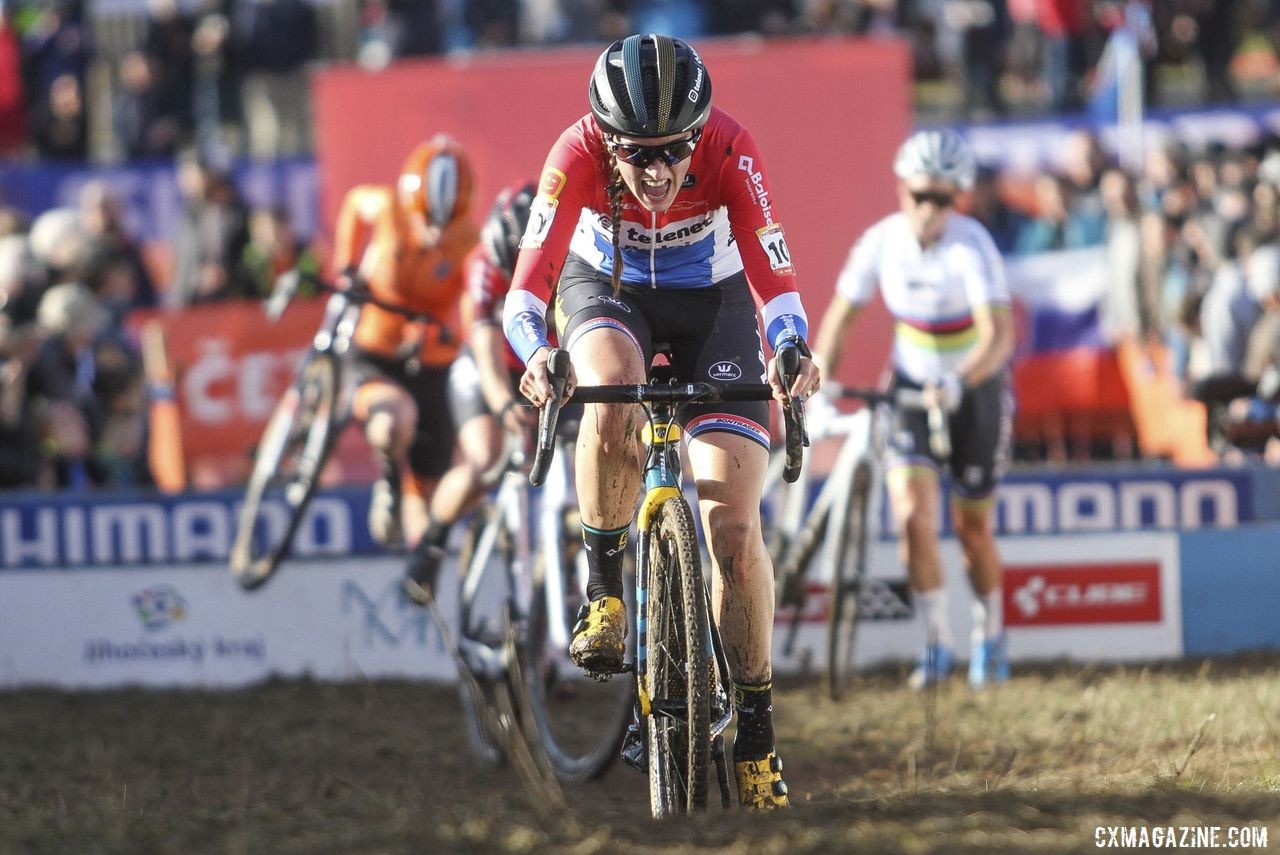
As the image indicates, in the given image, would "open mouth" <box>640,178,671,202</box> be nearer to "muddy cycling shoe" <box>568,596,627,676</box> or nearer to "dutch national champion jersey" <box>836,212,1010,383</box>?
"muddy cycling shoe" <box>568,596,627,676</box>

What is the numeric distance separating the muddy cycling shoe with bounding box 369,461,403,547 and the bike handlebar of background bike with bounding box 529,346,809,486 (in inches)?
177

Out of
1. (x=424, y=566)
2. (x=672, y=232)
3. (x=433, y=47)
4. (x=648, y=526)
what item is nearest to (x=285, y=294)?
(x=424, y=566)

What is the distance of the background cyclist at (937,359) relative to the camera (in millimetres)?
9086

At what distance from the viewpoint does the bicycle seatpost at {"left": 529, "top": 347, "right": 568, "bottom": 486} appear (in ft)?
17.2

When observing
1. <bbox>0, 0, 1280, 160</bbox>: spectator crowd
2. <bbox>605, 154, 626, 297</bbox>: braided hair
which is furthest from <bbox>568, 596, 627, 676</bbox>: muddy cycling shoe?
<bbox>0, 0, 1280, 160</bbox>: spectator crowd

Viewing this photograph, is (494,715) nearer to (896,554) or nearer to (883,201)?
(896,554)

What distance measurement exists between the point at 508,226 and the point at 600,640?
2845 mm

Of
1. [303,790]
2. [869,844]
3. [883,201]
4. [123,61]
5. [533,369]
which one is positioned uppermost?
[123,61]

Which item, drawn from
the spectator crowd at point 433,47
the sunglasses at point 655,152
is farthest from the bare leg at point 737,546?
the spectator crowd at point 433,47

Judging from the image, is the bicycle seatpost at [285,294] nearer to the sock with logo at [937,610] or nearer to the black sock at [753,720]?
the sock with logo at [937,610]

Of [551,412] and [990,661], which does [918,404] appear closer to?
[990,661]

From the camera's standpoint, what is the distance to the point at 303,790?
7117 mm

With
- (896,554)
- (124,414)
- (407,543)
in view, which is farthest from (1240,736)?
(124,414)

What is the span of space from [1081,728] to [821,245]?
5.06 m
